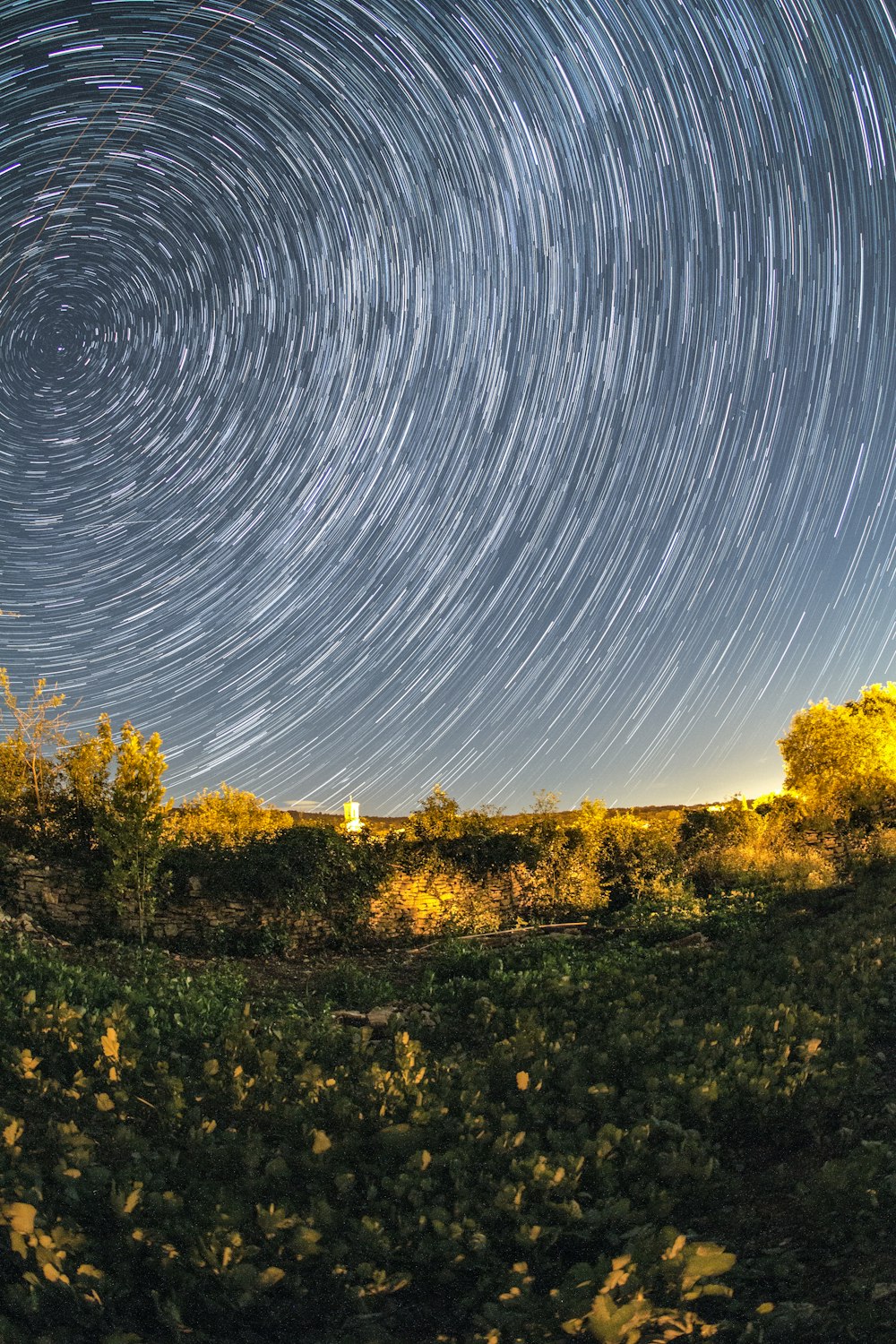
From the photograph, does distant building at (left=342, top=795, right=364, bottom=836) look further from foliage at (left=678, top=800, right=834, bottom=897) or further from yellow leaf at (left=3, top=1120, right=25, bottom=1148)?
yellow leaf at (left=3, top=1120, right=25, bottom=1148)

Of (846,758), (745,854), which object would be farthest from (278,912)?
(846,758)

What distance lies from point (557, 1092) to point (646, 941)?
9363 mm

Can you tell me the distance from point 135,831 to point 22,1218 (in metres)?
13.7

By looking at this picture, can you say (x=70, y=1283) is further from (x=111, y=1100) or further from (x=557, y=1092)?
(x=557, y=1092)

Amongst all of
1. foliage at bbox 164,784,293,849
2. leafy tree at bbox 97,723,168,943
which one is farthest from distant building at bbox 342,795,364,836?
leafy tree at bbox 97,723,168,943

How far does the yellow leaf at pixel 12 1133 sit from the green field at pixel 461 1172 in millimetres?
19

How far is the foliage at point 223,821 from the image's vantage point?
18.0 m

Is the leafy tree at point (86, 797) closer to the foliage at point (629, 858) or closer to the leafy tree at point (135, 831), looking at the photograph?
the leafy tree at point (135, 831)

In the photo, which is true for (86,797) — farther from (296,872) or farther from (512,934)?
(512,934)

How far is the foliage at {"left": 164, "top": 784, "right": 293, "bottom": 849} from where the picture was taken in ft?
58.9

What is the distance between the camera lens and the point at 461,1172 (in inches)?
171

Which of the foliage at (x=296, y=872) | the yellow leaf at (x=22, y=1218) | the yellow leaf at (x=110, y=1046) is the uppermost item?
the foliage at (x=296, y=872)

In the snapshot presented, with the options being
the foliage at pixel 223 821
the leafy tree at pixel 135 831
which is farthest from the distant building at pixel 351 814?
the leafy tree at pixel 135 831

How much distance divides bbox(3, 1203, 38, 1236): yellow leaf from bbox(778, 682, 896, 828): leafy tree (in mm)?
28044
